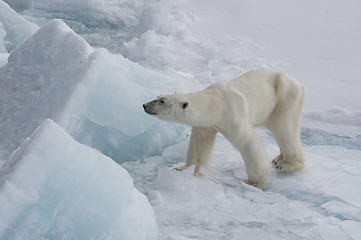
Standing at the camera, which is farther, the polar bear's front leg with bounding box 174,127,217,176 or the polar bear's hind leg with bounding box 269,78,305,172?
the polar bear's hind leg with bounding box 269,78,305,172

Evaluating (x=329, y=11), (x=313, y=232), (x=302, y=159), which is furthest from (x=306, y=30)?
(x=313, y=232)

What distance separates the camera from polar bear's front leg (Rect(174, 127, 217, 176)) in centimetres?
372

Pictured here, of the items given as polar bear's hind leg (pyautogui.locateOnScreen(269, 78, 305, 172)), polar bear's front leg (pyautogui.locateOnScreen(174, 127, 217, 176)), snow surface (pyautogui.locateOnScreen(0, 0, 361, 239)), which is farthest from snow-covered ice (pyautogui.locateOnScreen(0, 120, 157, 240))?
polar bear's hind leg (pyautogui.locateOnScreen(269, 78, 305, 172))

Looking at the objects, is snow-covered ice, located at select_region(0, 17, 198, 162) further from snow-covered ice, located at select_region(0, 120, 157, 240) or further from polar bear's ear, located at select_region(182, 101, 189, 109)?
snow-covered ice, located at select_region(0, 120, 157, 240)

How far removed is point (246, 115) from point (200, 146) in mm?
385

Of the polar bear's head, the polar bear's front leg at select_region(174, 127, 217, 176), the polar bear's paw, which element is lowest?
the polar bear's paw

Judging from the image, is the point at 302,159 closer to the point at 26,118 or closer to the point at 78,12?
the point at 26,118

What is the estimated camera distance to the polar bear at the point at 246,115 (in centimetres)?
344

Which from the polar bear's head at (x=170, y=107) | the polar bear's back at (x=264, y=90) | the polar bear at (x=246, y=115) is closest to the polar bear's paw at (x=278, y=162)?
the polar bear at (x=246, y=115)

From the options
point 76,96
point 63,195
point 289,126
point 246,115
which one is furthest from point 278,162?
point 63,195

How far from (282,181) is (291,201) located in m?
0.39

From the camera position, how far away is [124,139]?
3.99 meters

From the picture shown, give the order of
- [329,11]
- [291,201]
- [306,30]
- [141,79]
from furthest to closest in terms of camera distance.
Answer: [329,11]
[306,30]
[141,79]
[291,201]

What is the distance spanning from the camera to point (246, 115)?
3602mm
